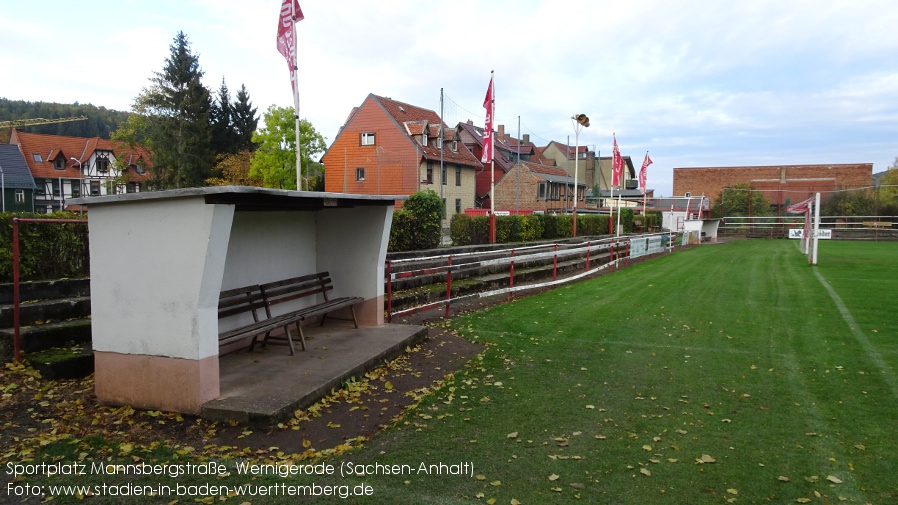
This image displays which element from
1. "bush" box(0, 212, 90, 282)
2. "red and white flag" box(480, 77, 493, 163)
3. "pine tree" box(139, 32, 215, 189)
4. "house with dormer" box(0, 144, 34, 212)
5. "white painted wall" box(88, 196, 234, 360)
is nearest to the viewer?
"white painted wall" box(88, 196, 234, 360)

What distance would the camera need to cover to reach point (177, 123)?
49406 millimetres

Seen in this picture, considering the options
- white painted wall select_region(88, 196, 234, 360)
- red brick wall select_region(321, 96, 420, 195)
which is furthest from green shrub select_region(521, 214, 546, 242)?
white painted wall select_region(88, 196, 234, 360)

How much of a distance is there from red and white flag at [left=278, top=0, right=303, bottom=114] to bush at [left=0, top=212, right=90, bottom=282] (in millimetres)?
4158

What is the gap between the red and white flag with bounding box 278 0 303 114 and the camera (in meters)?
9.89

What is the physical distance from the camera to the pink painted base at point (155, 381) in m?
5.39

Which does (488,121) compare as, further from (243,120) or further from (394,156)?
(243,120)

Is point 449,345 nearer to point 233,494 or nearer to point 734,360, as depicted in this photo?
point 734,360

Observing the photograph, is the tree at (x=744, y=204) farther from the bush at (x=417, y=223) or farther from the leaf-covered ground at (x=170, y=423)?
the leaf-covered ground at (x=170, y=423)

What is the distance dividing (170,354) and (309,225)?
13.1ft

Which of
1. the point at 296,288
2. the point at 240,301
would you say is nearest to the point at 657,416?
the point at 240,301

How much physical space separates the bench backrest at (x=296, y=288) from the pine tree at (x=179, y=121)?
145ft

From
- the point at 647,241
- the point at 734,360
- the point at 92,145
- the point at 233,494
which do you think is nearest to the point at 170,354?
the point at 233,494

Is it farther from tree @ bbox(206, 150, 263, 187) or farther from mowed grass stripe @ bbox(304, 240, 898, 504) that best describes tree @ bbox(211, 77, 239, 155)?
mowed grass stripe @ bbox(304, 240, 898, 504)

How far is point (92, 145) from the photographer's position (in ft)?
202
